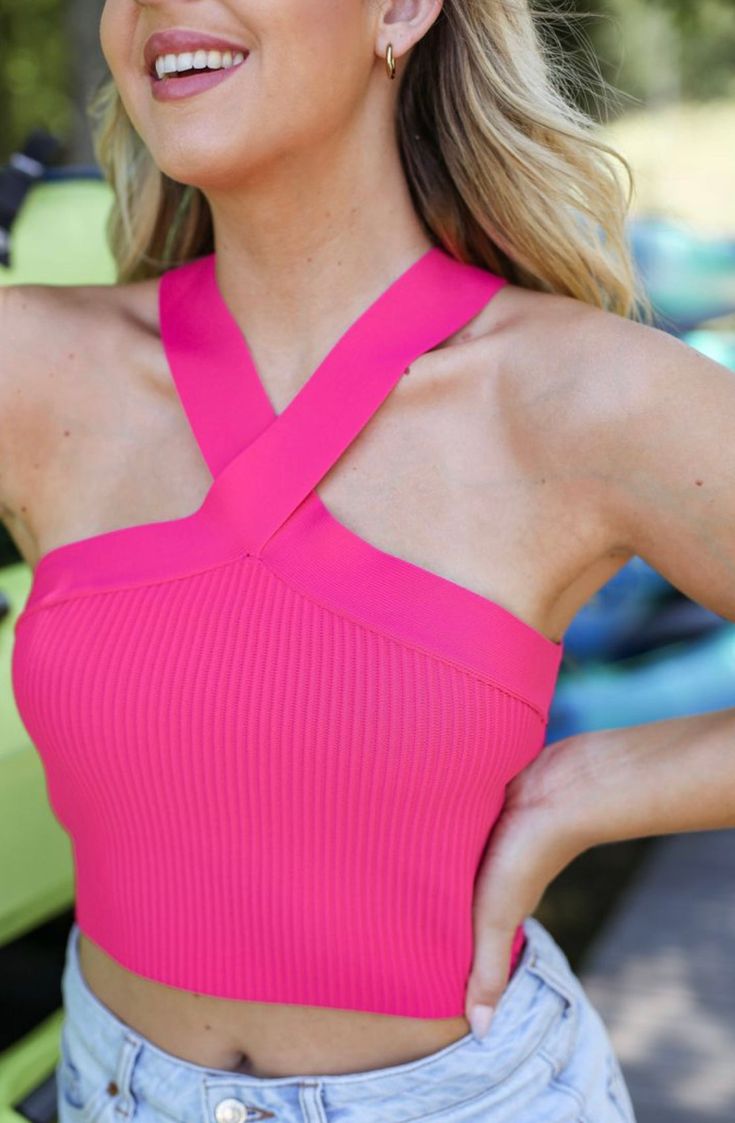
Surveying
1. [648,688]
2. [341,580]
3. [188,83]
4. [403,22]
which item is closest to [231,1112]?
[341,580]

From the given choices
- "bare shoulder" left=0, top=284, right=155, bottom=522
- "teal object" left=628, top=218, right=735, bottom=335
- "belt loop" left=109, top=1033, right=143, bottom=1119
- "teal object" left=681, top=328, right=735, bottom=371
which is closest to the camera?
"belt loop" left=109, top=1033, right=143, bottom=1119

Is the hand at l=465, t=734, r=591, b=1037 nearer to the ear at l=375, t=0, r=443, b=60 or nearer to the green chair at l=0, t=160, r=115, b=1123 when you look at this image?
the green chair at l=0, t=160, r=115, b=1123

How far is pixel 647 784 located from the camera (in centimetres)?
165

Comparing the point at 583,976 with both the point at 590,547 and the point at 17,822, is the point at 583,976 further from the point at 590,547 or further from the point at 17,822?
the point at 590,547

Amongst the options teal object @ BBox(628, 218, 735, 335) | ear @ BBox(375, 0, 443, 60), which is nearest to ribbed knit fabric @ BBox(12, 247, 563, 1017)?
ear @ BBox(375, 0, 443, 60)

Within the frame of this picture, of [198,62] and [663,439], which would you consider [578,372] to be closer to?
[663,439]

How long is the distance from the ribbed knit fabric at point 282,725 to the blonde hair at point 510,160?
286mm

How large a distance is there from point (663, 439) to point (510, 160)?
44 centimetres

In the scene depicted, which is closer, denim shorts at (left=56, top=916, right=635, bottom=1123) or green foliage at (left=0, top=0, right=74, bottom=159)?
denim shorts at (left=56, top=916, right=635, bottom=1123)

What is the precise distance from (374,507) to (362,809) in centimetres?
33

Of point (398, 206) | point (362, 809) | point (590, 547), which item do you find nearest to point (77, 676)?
point (362, 809)

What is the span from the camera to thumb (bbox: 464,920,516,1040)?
5.15 feet

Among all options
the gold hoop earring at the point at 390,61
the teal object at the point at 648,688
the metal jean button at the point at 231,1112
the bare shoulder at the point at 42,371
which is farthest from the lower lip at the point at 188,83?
the teal object at the point at 648,688

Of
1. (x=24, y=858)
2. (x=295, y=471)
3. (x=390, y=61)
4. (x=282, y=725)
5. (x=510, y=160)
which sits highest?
(x=390, y=61)
